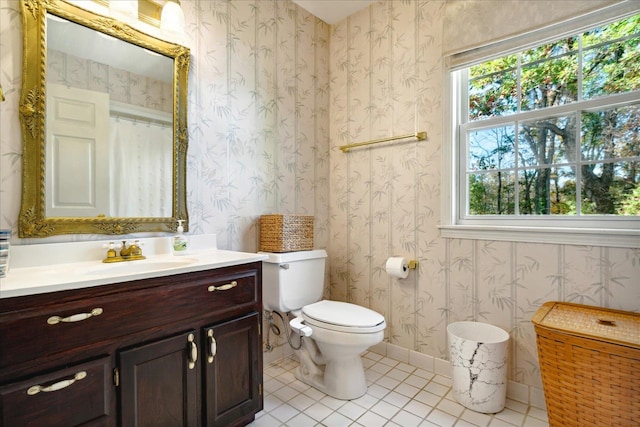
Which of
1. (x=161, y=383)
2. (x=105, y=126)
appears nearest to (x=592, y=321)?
(x=161, y=383)

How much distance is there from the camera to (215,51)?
191cm

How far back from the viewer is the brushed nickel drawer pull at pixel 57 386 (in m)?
0.94

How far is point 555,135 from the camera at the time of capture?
1.76m

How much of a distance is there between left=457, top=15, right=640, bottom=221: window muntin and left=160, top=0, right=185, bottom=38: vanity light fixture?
1.69 m

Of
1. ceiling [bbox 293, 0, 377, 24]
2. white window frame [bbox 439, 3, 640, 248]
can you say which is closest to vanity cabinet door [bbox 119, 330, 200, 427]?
white window frame [bbox 439, 3, 640, 248]

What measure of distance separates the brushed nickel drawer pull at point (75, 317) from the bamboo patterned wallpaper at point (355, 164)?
58 cm

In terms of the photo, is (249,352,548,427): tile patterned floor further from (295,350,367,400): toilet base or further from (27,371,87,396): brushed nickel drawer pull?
(27,371,87,396): brushed nickel drawer pull

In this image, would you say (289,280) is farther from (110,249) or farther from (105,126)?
(105,126)

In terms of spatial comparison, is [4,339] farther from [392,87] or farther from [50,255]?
[392,87]

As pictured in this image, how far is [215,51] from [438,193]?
5.33ft

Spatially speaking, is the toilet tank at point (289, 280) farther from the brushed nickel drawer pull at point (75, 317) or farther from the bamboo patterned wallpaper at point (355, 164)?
the brushed nickel drawer pull at point (75, 317)

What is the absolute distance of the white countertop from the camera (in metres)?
0.98

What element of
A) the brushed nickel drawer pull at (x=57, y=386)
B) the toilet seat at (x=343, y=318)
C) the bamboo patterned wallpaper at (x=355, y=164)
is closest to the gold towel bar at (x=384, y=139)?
the bamboo patterned wallpaper at (x=355, y=164)

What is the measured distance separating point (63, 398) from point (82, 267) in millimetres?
520
